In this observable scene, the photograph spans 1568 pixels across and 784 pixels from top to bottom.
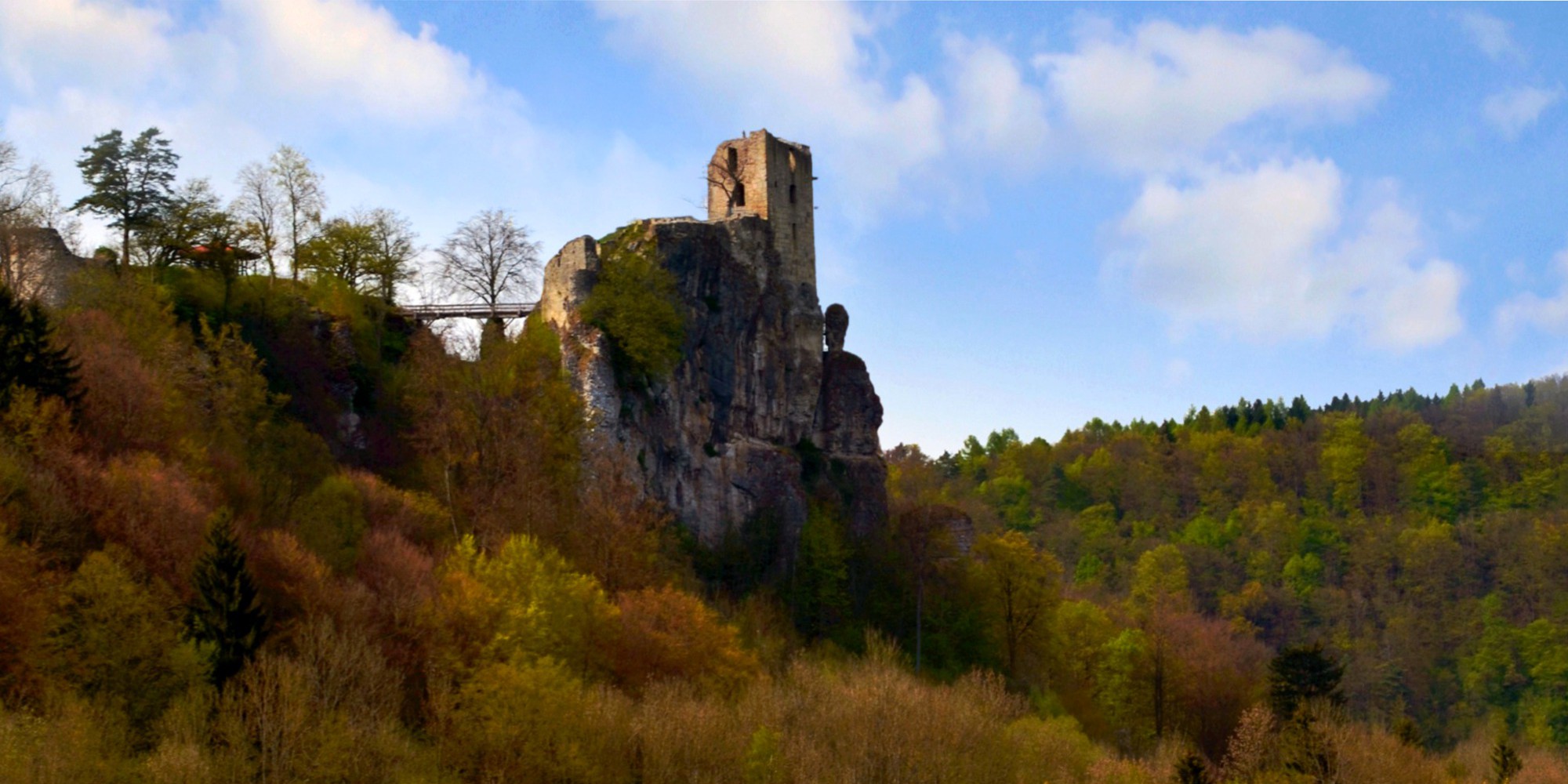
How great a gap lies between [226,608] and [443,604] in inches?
236

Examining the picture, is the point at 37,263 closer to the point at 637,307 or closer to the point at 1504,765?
the point at 637,307

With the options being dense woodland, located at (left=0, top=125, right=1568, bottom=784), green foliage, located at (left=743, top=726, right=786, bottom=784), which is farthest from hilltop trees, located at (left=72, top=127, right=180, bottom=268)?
green foliage, located at (left=743, top=726, right=786, bottom=784)

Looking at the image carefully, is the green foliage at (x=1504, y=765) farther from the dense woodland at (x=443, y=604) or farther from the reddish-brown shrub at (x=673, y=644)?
the reddish-brown shrub at (x=673, y=644)

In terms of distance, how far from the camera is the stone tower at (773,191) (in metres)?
58.8

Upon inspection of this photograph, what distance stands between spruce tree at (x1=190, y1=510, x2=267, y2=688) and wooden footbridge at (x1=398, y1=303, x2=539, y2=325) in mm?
23575

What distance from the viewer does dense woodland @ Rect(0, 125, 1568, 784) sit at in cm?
3062

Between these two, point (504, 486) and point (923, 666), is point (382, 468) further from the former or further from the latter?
point (923, 666)

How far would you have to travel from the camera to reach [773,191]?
58906 mm

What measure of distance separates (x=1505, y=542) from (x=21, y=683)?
93144 mm

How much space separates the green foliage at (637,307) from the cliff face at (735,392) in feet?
0.93

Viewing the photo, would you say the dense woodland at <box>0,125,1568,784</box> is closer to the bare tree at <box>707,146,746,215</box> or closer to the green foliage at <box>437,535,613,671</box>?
the green foliage at <box>437,535,613,671</box>

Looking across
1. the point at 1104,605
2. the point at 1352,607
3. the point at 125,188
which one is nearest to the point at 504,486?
the point at 125,188

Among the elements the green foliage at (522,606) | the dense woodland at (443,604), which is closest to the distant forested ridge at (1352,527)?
the dense woodland at (443,604)

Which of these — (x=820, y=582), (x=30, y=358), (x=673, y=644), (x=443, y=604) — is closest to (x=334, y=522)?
(x=443, y=604)
